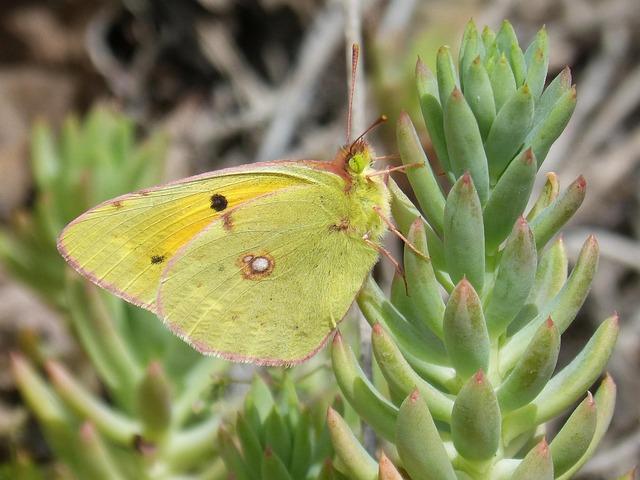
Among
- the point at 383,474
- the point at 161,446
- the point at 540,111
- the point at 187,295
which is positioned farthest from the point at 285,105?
the point at 383,474

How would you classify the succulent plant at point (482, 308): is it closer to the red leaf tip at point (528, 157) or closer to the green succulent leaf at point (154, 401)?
the red leaf tip at point (528, 157)

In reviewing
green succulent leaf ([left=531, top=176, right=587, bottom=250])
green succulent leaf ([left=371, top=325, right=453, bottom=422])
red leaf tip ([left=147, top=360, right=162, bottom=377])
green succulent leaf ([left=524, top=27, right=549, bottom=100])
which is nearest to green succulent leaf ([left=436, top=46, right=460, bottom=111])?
green succulent leaf ([left=524, top=27, right=549, bottom=100])

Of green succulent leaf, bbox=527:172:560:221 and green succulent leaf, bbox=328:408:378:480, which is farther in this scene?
green succulent leaf, bbox=527:172:560:221

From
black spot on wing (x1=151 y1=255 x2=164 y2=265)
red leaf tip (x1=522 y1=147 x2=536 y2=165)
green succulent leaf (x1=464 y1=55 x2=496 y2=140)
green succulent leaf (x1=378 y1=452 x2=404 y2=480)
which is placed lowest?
green succulent leaf (x1=378 y1=452 x2=404 y2=480)

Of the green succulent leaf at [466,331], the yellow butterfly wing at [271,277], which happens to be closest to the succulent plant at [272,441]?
the yellow butterfly wing at [271,277]

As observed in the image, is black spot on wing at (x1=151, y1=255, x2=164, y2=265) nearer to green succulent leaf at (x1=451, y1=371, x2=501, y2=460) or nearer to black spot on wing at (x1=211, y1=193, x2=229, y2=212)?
black spot on wing at (x1=211, y1=193, x2=229, y2=212)

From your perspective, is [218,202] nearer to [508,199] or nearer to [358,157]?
[358,157]

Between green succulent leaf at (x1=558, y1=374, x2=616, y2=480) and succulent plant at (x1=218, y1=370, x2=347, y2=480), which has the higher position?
succulent plant at (x1=218, y1=370, x2=347, y2=480)
